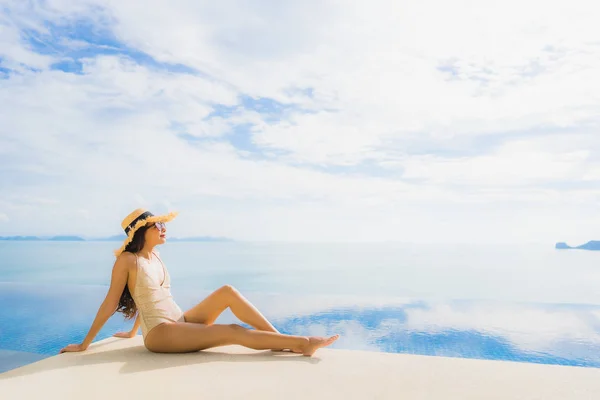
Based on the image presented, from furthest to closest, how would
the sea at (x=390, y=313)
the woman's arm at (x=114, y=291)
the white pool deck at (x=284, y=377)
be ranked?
the sea at (x=390, y=313), the woman's arm at (x=114, y=291), the white pool deck at (x=284, y=377)

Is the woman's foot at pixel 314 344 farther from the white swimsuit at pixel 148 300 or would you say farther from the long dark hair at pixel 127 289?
the long dark hair at pixel 127 289

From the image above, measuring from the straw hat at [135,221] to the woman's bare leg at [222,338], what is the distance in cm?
54

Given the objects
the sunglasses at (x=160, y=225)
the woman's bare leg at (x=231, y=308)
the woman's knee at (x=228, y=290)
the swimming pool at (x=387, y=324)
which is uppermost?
the sunglasses at (x=160, y=225)

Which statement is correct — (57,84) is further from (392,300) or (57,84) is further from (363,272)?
(363,272)

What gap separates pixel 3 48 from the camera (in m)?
11.0

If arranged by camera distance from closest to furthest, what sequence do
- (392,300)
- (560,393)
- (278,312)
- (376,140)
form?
(560,393) → (278,312) → (392,300) → (376,140)

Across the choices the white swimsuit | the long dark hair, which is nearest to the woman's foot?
the white swimsuit

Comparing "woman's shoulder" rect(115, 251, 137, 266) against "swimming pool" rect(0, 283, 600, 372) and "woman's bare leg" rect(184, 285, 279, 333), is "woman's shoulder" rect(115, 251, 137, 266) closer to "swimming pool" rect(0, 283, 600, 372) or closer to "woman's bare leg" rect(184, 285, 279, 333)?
"woman's bare leg" rect(184, 285, 279, 333)

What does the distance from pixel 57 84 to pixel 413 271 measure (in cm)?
1155

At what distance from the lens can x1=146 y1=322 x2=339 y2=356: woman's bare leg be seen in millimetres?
2805

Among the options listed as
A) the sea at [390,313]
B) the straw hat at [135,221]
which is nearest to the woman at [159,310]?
the straw hat at [135,221]

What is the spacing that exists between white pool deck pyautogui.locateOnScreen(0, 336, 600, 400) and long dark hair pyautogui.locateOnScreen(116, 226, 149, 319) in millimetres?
280

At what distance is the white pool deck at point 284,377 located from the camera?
2229mm

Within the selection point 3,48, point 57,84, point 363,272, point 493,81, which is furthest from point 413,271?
point 3,48
